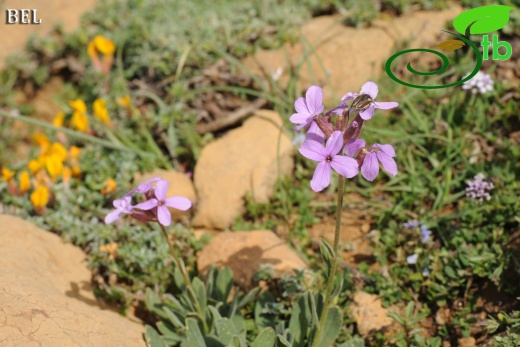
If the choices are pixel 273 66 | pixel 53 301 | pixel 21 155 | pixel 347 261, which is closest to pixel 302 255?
pixel 347 261

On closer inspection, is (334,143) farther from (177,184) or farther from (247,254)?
(177,184)

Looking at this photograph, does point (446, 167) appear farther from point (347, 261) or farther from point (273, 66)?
point (273, 66)

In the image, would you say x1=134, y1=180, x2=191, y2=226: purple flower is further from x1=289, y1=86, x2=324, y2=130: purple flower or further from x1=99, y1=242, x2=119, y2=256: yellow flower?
x1=99, y1=242, x2=119, y2=256: yellow flower

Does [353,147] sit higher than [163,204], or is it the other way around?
[353,147]

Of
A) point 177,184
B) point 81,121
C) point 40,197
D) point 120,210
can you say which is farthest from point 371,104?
point 81,121

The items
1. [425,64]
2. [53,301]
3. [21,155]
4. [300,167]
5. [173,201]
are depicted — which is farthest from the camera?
[21,155]
